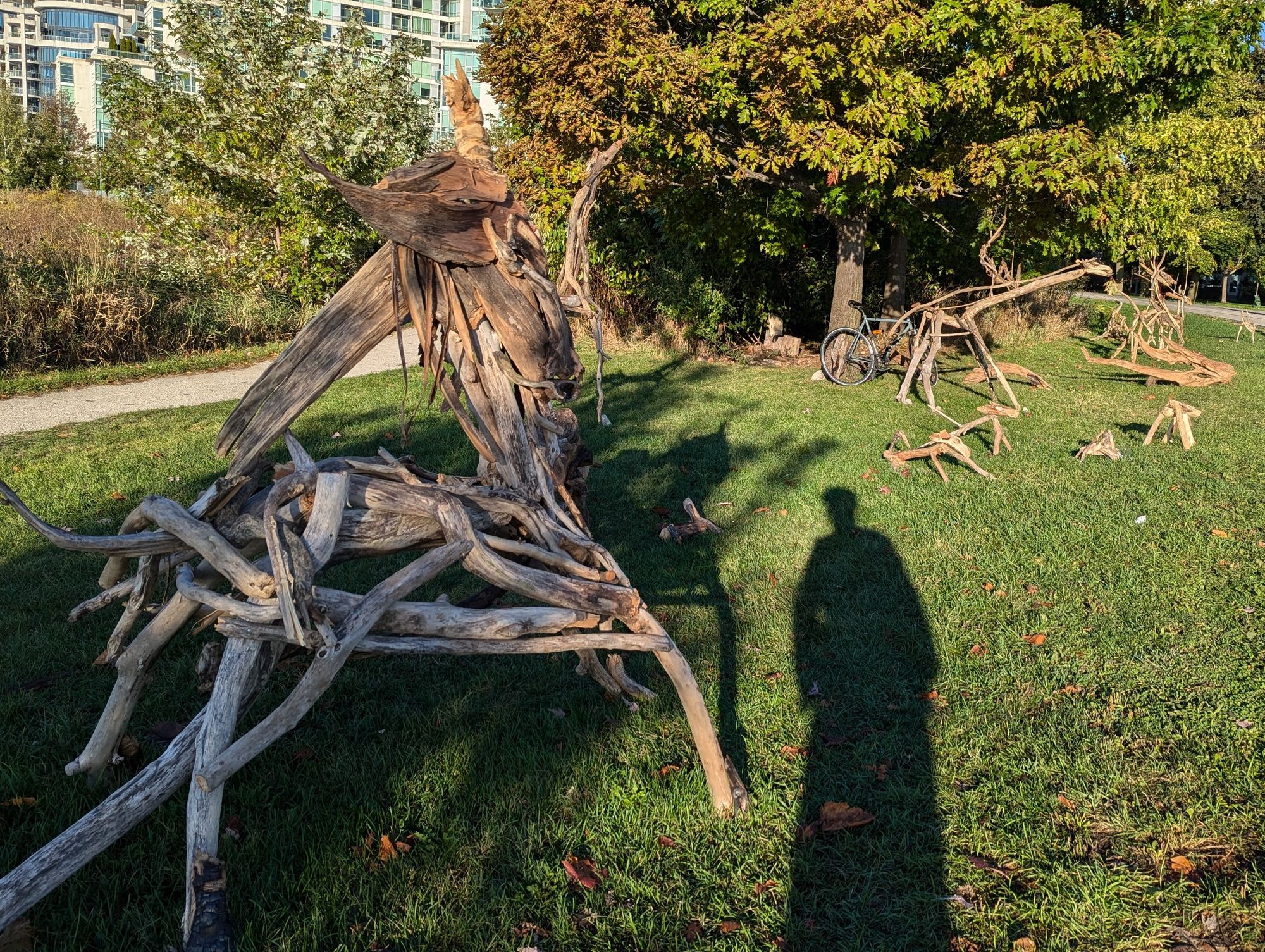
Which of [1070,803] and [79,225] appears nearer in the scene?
[1070,803]

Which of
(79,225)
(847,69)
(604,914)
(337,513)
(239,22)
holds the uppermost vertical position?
(239,22)

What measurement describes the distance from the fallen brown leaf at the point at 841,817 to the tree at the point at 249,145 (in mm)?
13603

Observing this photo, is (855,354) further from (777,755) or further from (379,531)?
(379,531)

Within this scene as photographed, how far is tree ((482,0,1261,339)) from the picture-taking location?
10.2 m

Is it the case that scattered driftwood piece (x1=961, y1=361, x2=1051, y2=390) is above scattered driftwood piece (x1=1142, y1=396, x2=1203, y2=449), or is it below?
above

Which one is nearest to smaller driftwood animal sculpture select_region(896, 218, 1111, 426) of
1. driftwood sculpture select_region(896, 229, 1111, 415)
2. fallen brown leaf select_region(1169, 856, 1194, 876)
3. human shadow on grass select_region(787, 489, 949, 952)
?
driftwood sculpture select_region(896, 229, 1111, 415)

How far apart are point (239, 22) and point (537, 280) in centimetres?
1573

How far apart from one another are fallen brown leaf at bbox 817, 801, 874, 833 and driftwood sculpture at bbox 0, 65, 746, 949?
671mm

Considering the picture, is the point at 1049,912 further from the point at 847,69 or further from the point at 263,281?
the point at 263,281

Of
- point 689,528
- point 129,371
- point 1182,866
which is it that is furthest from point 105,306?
point 1182,866

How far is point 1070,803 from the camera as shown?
321 centimetres

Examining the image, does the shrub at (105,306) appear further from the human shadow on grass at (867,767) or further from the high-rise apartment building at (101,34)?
the high-rise apartment building at (101,34)

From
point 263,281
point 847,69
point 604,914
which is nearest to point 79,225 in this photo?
point 263,281

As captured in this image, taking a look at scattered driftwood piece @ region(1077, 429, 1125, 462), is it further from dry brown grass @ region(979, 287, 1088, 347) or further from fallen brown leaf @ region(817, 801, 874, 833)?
dry brown grass @ region(979, 287, 1088, 347)
